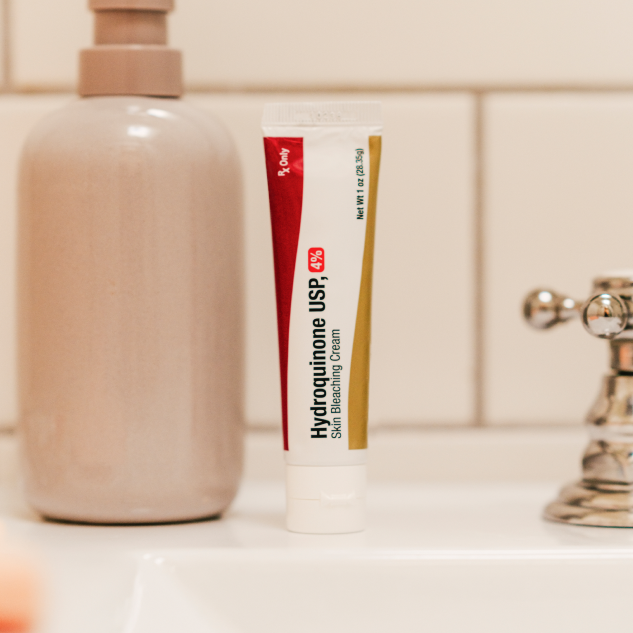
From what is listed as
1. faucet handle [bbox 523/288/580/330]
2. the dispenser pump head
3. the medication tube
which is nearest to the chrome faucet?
faucet handle [bbox 523/288/580/330]

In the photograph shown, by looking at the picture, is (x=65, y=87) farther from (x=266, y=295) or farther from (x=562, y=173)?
(x=562, y=173)

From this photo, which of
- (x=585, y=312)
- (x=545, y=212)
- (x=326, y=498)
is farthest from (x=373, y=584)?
(x=545, y=212)

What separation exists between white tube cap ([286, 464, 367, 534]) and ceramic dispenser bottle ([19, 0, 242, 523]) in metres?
0.05

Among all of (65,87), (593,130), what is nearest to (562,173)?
(593,130)

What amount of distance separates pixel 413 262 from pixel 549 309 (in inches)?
4.5

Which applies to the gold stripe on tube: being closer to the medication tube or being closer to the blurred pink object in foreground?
the medication tube

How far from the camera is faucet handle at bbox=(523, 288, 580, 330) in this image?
406 mm

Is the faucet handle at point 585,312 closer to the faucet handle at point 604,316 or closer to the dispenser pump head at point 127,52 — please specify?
the faucet handle at point 604,316

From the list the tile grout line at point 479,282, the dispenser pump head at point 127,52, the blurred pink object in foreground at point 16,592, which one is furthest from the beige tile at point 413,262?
the blurred pink object in foreground at point 16,592

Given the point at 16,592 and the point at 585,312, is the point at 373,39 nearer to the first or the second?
the point at 585,312

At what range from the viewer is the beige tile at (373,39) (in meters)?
0.50

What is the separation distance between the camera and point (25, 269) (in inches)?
15.5

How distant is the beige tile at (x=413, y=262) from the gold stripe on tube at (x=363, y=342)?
0.44ft

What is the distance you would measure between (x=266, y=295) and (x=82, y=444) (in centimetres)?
16
